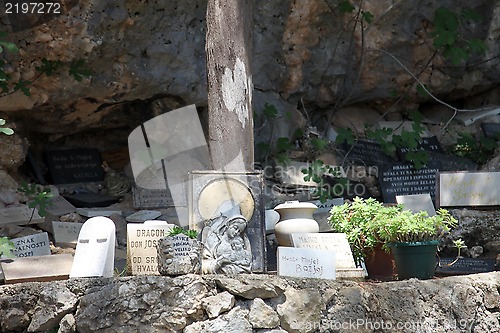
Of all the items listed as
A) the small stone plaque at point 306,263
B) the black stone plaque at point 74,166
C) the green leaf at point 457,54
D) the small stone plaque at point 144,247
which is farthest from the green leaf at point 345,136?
the small stone plaque at point 144,247

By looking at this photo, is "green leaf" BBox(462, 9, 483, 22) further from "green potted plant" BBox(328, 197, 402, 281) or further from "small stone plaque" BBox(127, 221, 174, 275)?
"small stone plaque" BBox(127, 221, 174, 275)

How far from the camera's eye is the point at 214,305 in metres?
4.34

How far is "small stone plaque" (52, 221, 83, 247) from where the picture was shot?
647 centimetres

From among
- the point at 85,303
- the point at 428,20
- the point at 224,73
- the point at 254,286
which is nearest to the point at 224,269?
the point at 254,286

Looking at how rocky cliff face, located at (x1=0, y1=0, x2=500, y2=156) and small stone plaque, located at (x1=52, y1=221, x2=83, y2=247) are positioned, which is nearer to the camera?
small stone plaque, located at (x1=52, y1=221, x2=83, y2=247)

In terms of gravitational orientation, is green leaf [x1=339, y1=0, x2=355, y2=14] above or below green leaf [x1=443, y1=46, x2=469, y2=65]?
above

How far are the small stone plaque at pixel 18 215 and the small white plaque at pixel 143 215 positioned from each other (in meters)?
0.70

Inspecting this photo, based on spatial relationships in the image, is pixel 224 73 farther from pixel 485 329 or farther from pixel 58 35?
pixel 485 329

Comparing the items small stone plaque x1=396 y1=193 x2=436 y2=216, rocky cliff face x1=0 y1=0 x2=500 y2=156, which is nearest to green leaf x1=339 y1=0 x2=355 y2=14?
rocky cliff face x1=0 y1=0 x2=500 y2=156

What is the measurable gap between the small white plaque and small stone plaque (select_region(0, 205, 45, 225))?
699 mm

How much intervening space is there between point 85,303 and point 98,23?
317 centimetres

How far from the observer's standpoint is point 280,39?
7949 mm

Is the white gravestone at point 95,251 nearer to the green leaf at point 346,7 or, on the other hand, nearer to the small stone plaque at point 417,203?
the small stone plaque at point 417,203

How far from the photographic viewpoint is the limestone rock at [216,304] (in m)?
4.34
